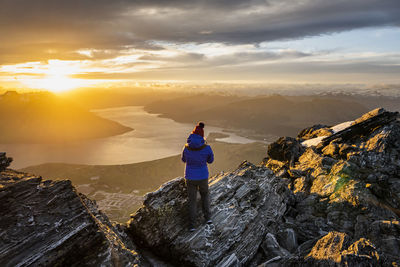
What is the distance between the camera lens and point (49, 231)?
8695 mm

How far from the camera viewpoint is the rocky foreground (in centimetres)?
849

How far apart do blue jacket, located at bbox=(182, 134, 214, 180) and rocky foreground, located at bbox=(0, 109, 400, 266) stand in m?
2.12

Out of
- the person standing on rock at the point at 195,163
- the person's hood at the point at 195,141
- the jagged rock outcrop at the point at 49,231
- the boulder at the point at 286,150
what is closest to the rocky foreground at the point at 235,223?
the jagged rock outcrop at the point at 49,231

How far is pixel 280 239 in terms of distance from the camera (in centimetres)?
1195

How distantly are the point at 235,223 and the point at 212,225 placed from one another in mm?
1328

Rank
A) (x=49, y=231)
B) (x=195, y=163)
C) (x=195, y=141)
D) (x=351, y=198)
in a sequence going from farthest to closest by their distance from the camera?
(x=351, y=198) → (x=195, y=163) → (x=195, y=141) → (x=49, y=231)

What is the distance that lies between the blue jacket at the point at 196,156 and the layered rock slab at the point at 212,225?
6.96ft

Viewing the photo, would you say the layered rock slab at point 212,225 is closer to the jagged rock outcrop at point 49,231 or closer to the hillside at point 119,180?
the jagged rock outcrop at point 49,231

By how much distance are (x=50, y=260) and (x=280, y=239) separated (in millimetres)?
10186

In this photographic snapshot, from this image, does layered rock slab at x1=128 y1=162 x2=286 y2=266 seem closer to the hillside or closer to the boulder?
the boulder

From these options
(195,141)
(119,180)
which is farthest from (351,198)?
(119,180)

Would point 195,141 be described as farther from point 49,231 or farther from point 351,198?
point 351,198

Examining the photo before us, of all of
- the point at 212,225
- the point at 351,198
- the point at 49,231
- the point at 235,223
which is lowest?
the point at 351,198

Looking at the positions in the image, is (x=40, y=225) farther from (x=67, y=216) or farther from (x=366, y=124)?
(x=366, y=124)
